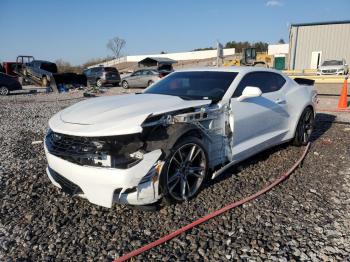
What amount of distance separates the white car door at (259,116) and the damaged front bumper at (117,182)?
1.35 m

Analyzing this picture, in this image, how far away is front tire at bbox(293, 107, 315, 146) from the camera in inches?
220

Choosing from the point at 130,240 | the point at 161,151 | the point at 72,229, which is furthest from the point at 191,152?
the point at 72,229

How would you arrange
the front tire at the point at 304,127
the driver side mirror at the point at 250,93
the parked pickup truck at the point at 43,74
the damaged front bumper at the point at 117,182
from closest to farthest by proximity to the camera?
the damaged front bumper at the point at 117,182 < the driver side mirror at the point at 250,93 < the front tire at the point at 304,127 < the parked pickup truck at the point at 43,74

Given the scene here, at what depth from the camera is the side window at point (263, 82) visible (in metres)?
4.31

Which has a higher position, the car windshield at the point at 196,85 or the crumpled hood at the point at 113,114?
the car windshield at the point at 196,85

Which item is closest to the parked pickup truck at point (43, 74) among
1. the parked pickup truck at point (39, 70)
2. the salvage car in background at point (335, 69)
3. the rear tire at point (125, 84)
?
the parked pickup truck at point (39, 70)

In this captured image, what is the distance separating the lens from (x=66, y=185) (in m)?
3.27

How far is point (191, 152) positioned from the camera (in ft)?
11.5

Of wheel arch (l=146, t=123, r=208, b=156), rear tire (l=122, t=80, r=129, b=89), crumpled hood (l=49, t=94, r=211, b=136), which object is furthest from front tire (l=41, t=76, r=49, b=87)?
wheel arch (l=146, t=123, r=208, b=156)

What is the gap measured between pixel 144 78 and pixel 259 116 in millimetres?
17721

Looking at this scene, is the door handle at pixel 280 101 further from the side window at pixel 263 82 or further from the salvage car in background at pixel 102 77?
the salvage car in background at pixel 102 77

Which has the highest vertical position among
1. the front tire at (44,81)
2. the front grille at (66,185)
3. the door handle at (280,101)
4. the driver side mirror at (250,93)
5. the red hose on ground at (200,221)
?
the driver side mirror at (250,93)

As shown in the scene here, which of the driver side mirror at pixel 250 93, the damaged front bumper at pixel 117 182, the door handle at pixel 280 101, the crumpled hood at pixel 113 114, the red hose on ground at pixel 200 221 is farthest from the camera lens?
the door handle at pixel 280 101

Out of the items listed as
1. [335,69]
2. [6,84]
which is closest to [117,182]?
[6,84]
